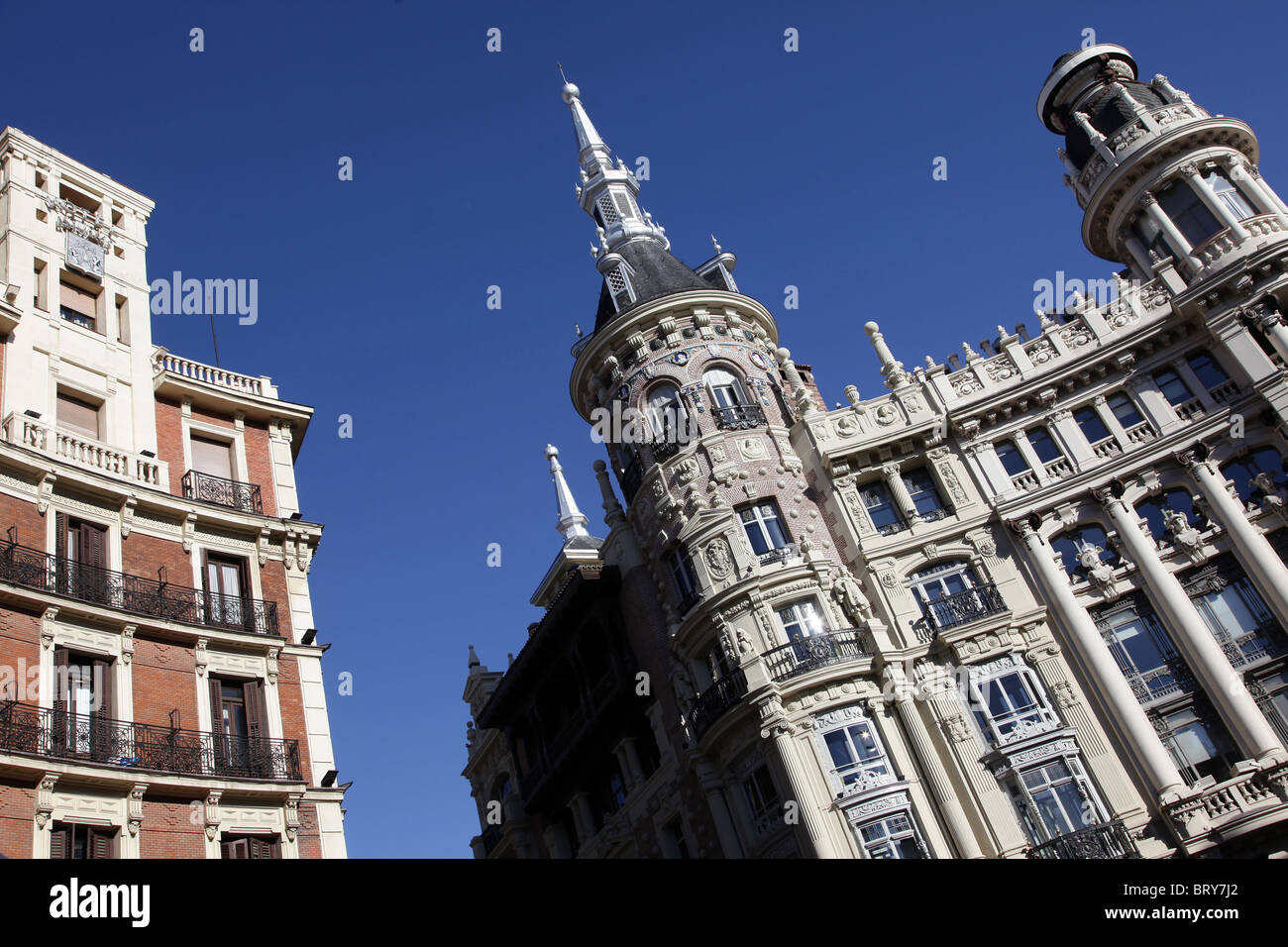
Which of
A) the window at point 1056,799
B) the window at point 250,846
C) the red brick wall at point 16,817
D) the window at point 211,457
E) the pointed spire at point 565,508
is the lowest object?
the window at point 1056,799

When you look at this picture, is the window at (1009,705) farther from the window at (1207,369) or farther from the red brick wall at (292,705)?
the red brick wall at (292,705)

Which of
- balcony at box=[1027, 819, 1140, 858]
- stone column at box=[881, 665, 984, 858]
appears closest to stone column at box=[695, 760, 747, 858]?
stone column at box=[881, 665, 984, 858]

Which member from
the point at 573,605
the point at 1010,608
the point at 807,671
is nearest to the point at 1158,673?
the point at 1010,608

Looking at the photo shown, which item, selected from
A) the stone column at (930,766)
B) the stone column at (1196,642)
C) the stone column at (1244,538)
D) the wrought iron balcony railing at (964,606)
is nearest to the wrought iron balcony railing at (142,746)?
the stone column at (930,766)

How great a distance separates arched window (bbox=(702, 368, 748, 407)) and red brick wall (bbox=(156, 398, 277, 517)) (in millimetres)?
15473

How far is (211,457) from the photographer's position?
2714 cm

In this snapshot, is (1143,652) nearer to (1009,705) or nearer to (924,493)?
(1009,705)

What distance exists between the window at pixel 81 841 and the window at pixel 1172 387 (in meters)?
30.4

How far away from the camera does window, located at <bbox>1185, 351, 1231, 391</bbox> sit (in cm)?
3312

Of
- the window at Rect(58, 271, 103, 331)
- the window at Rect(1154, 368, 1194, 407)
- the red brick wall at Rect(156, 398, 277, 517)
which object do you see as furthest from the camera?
the window at Rect(1154, 368, 1194, 407)

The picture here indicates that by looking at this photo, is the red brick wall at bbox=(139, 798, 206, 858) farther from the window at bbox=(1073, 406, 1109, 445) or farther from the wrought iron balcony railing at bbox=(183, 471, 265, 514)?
the window at bbox=(1073, 406, 1109, 445)

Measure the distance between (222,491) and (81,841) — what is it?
9.11 m

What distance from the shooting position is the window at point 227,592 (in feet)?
79.0

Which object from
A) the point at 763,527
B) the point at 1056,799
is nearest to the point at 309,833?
the point at 763,527
